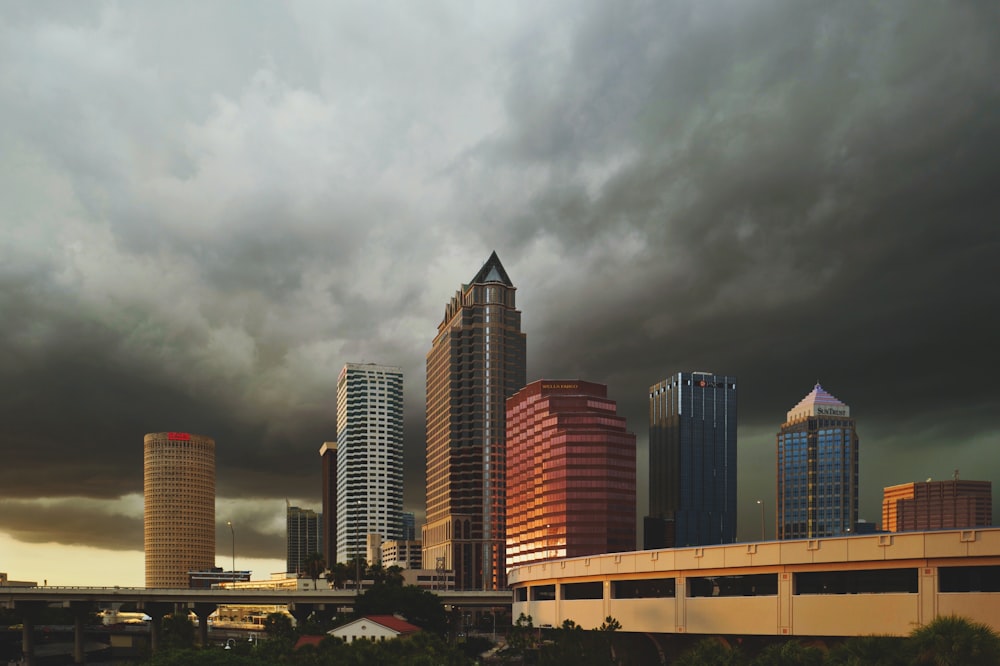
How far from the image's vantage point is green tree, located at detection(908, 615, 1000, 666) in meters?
57.8

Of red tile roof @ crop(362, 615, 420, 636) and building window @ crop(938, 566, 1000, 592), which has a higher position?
building window @ crop(938, 566, 1000, 592)

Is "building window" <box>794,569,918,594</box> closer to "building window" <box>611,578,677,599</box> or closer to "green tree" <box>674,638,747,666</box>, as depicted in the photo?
"building window" <box>611,578,677,599</box>

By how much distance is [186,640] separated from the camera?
178 metres

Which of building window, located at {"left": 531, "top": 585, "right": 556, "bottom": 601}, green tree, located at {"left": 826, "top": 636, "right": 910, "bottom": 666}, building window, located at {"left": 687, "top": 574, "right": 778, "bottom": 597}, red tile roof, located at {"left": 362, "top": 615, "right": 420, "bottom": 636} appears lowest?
red tile roof, located at {"left": 362, "top": 615, "right": 420, "bottom": 636}

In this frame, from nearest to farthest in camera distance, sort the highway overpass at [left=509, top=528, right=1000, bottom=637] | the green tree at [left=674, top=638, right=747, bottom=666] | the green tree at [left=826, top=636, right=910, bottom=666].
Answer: the green tree at [left=826, top=636, right=910, bottom=666]
the green tree at [left=674, top=638, right=747, bottom=666]
the highway overpass at [left=509, top=528, right=1000, bottom=637]

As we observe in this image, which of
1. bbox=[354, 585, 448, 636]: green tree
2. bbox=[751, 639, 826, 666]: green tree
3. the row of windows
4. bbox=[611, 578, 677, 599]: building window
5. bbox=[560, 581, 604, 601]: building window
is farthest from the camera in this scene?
bbox=[354, 585, 448, 636]: green tree

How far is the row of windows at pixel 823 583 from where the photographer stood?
286 ft

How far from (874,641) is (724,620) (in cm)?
4294

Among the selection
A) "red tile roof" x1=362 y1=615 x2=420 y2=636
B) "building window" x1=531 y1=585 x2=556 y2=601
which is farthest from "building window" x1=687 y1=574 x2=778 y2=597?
"red tile roof" x1=362 y1=615 x2=420 y2=636

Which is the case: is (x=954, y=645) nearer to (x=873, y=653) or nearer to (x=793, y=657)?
(x=873, y=653)

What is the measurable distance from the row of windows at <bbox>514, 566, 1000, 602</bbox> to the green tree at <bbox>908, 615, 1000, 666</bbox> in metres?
29.1

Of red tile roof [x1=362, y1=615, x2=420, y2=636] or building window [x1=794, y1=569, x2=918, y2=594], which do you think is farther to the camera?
red tile roof [x1=362, y1=615, x2=420, y2=636]

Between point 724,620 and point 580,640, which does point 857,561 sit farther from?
point 580,640

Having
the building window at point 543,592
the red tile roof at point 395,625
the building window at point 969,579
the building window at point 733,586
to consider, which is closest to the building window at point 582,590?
the building window at point 543,592
